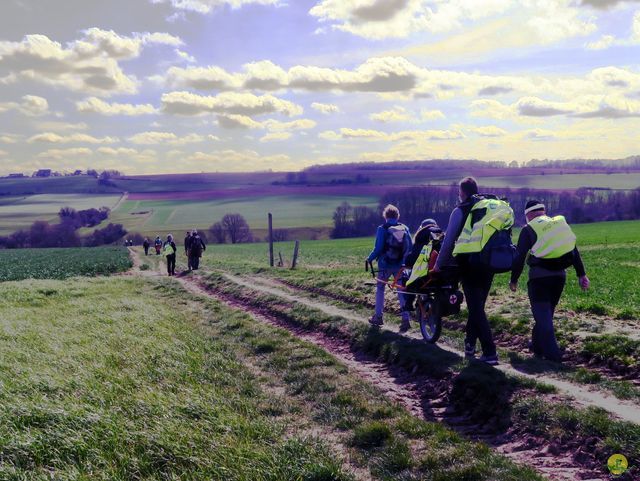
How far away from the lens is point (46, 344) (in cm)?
1008

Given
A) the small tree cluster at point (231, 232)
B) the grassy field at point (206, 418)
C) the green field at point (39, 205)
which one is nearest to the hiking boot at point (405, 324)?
the grassy field at point (206, 418)

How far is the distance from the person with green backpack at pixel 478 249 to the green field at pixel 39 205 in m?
116

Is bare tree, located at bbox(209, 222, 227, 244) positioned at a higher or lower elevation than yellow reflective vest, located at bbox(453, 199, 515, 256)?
lower

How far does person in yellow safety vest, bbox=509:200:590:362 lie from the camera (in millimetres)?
7801

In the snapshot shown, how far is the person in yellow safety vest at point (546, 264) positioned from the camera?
7.80 metres

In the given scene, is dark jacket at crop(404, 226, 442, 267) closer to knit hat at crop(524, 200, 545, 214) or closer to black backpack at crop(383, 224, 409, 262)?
black backpack at crop(383, 224, 409, 262)

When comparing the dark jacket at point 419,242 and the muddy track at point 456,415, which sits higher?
the dark jacket at point 419,242

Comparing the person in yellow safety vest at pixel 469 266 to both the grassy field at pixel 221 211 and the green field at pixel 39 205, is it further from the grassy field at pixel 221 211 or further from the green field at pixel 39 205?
the green field at pixel 39 205

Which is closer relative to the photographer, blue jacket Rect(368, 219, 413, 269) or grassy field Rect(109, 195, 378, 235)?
blue jacket Rect(368, 219, 413, 269)

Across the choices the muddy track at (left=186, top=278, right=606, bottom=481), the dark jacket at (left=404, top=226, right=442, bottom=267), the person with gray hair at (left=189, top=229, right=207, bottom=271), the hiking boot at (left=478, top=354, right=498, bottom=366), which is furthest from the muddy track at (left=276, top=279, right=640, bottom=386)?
the person with gray hair at (left=189, top=229, right=207, bottom=271)

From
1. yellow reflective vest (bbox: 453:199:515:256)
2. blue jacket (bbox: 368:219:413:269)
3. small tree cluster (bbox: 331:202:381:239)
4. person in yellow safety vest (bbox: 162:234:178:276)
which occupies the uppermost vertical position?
yellow reflective vest (bbox: 453:199:515:256)

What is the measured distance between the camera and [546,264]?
311 inches

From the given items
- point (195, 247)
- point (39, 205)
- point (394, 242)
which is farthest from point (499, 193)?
point (39, 205)

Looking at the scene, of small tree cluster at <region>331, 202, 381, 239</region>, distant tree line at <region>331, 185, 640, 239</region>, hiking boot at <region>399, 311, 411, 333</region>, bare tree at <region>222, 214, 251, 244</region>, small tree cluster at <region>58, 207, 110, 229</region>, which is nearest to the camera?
hiking boot at <region>399, 311, 411, 333</region>
